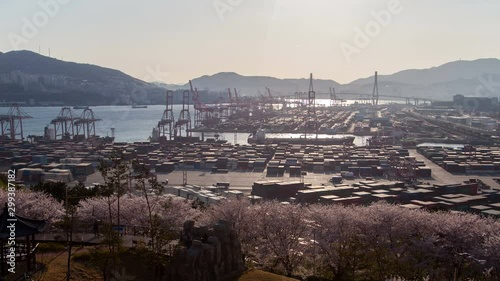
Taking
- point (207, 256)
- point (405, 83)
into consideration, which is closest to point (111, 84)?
point (405, 83)

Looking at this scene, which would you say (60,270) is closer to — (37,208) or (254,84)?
(37,208)

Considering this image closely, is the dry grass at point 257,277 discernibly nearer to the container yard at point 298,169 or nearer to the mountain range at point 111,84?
the container yard at point 298,169

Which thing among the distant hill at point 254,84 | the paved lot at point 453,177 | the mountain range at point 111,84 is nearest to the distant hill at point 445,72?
the mountain range at point 111,84

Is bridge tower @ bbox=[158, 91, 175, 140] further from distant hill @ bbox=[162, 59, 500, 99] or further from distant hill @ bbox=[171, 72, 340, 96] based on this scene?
distant hill @ bbox=[171, 72, 340, 96]

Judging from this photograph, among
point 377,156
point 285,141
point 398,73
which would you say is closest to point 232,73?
point 398,73

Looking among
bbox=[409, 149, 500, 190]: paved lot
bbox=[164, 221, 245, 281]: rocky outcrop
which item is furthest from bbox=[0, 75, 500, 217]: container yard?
bbox=[164, 221, 245, 281]: rocky outcrop

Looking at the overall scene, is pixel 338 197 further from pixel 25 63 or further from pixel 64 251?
pixel 25 63
